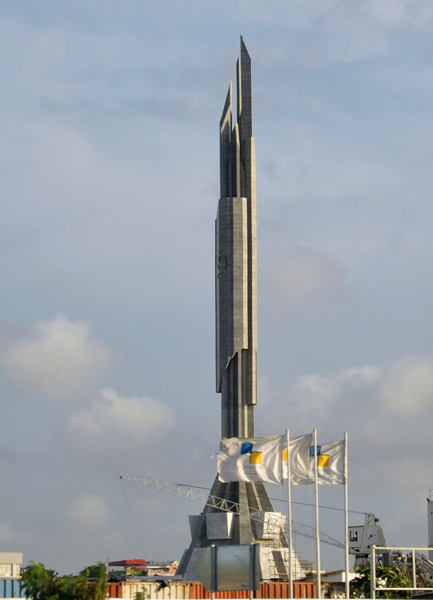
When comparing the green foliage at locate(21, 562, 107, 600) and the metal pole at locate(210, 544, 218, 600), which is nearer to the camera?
the metal pole at locate(210, 544, 218, 600)

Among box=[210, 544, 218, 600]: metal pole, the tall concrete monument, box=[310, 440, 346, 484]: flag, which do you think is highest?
the tall concrete monument

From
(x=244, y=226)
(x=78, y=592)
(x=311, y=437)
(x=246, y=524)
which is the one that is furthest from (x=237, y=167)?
(x=78, y=592)

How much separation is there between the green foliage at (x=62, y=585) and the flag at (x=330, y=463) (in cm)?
2218

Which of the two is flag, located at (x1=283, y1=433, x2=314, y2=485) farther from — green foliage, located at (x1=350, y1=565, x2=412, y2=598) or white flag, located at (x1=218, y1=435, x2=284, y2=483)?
green foliage, located at (x1=350, y1=565, x2=412, y2=598)

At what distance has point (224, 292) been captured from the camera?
380ft

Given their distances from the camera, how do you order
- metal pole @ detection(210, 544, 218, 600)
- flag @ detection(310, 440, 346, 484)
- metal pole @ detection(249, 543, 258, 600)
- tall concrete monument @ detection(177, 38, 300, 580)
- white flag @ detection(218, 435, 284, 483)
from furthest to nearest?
tall concrete monument @ detection(177, 38, 300, 580), white flag @ detection(218, 435, 284, 483), flag @ detection(310, 440, 346, 484), metal pole @ detection(210, 544, 218, 600), metal pole @ detection(249, 543, 258, 600)

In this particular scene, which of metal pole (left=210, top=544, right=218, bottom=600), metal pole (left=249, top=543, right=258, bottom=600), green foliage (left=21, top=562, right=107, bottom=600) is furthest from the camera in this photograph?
green foliage (left=21, top=562, right=107, bottom=600)

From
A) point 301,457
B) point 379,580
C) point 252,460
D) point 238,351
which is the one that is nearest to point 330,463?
point 301,457

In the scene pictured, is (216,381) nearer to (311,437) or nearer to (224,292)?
(224,292)

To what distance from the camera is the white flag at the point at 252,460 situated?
68438mm

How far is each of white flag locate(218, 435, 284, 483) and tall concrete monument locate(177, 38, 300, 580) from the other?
4311 centimetres

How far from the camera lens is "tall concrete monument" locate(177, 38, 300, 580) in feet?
365

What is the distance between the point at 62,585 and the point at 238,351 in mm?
66428

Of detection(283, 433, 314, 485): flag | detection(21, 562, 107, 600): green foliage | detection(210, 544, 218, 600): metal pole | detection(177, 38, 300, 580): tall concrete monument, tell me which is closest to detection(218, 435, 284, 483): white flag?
detection(283, 433, 314, 485): flag
